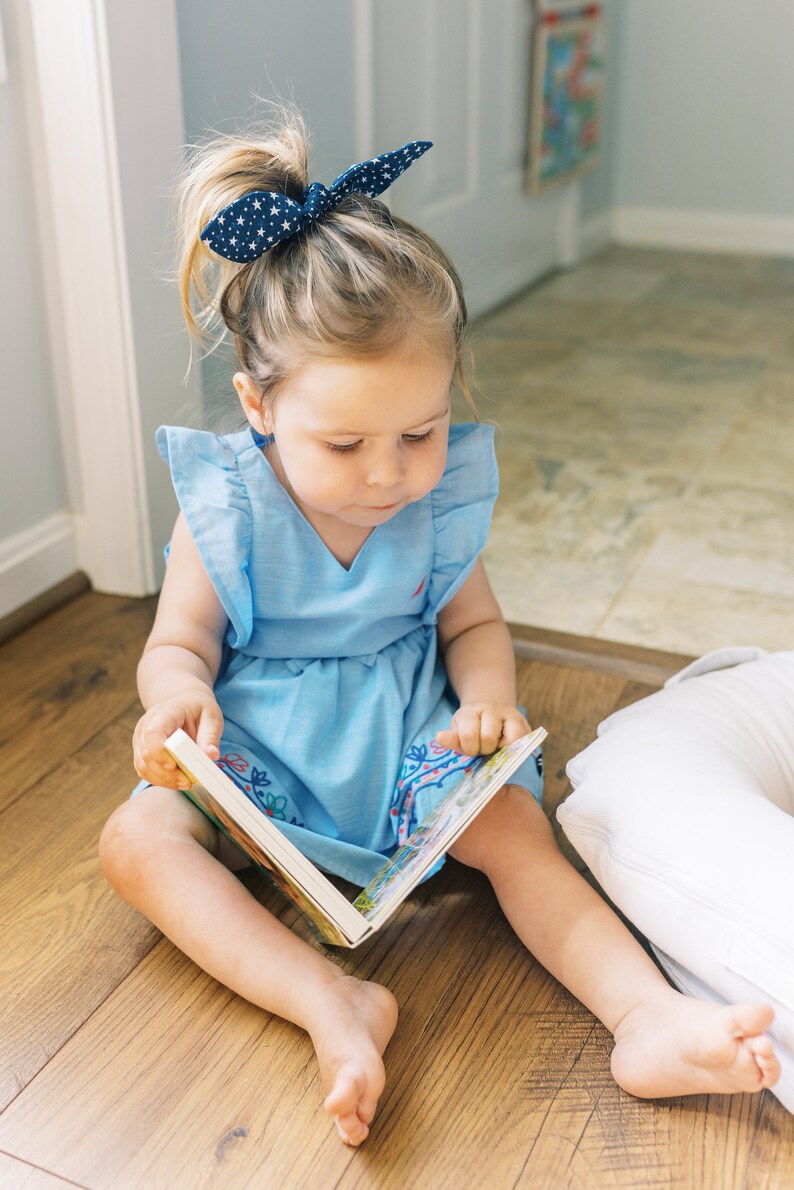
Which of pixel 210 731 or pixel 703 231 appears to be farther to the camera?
pixel 703 231

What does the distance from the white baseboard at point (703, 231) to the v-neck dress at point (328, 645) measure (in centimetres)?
258

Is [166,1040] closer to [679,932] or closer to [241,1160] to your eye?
[241,1160]

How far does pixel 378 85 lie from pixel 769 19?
1.66m

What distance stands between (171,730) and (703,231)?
9.66 ft

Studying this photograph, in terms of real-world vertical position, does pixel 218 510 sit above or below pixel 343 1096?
above

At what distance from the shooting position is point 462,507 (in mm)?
1108

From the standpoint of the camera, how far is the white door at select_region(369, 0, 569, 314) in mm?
2049

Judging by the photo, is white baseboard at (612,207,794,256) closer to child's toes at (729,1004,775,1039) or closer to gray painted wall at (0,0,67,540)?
gray painted wall at (0,0,67,540)

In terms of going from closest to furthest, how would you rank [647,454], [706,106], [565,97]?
1. [647,454]
2. [565,97]
3. [706,106]

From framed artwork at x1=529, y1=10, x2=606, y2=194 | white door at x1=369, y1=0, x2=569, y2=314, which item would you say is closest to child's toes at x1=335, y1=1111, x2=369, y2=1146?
white door at x1=369, y1=0, x2=569, y2=314

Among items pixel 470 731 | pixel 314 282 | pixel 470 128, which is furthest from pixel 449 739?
pixel 470 128

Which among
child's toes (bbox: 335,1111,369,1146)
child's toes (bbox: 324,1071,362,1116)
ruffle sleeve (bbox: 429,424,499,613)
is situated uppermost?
ruffle sleeve (bbox: 429,424,499,613)

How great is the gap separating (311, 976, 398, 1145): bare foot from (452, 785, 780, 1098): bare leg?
0.46 ft

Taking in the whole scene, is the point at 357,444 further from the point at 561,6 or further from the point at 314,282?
the point at 561,6
